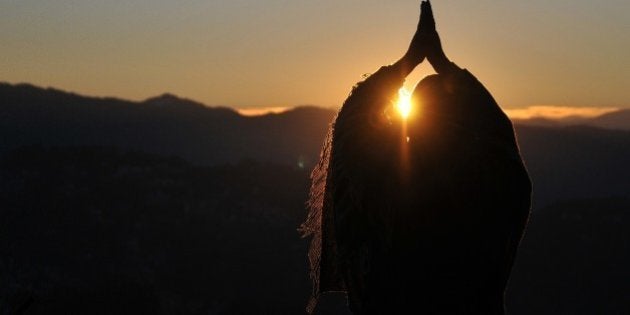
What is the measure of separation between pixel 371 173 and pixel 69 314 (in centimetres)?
8100

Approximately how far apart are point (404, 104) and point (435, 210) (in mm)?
414

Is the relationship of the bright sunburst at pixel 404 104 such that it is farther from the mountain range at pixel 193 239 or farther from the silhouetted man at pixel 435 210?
the mountain range at pixel 193 239

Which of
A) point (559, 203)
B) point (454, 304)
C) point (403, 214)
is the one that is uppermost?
point (403, 214)

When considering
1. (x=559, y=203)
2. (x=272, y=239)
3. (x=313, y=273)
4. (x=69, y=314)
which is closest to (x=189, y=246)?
(x=272, y=239)

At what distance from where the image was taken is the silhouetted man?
2.95 m

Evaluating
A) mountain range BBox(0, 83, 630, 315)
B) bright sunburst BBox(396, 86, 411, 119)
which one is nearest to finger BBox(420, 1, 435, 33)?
bright sunburst BBox(396, 86, 411, 119)

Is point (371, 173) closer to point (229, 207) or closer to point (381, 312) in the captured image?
point (381, 312)

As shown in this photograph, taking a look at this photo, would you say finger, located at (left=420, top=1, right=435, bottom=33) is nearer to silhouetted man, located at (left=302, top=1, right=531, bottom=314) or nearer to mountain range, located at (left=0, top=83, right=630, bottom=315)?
silhouetted man, located at (left=302, top=1, right=531, bottom=314)

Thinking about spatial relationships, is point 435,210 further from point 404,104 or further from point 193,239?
point 193,239

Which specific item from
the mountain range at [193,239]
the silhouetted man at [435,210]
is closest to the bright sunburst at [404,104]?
the silhouetted man at [435,210]

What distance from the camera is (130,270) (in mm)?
122438

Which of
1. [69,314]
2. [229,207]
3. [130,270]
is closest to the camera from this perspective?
[69,314]

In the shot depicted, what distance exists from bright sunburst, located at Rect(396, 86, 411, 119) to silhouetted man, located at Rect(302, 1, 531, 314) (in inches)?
→ 1.2

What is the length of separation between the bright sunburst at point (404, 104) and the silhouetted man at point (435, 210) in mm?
30
